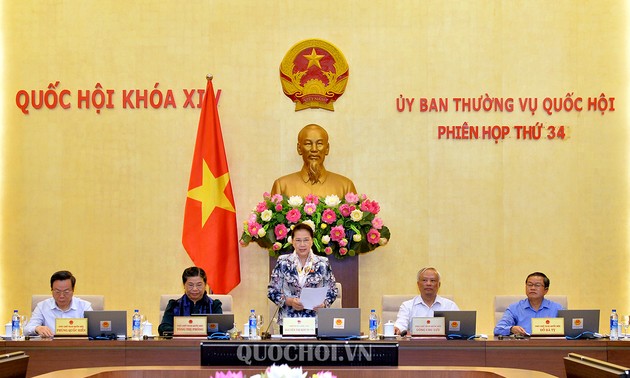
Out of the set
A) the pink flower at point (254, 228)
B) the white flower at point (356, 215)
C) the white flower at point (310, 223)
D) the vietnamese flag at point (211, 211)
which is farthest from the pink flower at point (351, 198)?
the vietnamese flag at point (211, 211)

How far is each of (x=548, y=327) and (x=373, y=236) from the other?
1.97 metres

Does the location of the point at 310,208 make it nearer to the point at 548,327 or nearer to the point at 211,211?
the point at 211,211

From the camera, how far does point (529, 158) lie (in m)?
8.21

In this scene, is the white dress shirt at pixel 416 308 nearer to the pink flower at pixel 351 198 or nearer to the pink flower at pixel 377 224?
the pink flower at pixel 377 224

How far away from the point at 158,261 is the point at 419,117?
2609 millimetres

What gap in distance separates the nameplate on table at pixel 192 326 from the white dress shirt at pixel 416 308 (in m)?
1.43

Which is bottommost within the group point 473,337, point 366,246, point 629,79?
point 473,337

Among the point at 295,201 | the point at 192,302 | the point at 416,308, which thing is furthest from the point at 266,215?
the point at 416,308

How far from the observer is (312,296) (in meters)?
5.76

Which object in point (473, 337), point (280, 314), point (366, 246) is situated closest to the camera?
point (473, 337)

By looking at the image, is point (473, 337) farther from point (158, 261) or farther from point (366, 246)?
point (158, 261)

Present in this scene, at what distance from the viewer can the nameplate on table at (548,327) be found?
5734 mm

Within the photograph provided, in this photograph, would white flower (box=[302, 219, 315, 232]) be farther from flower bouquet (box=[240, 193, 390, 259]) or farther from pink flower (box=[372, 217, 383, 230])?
pink flower (box=[372, 217, 383, 230])

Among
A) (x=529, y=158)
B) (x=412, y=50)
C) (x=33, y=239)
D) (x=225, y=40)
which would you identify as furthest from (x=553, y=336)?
(x=33, y=239)
